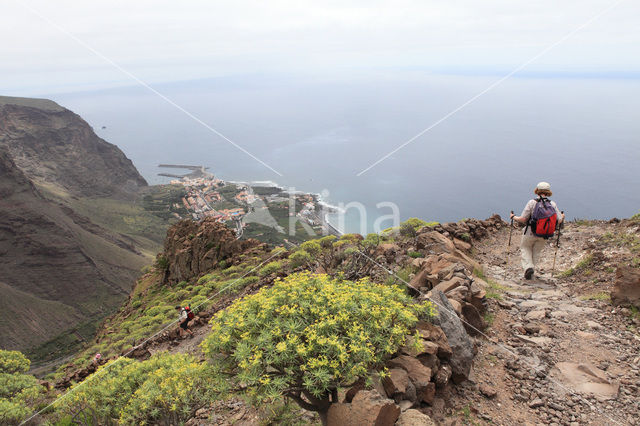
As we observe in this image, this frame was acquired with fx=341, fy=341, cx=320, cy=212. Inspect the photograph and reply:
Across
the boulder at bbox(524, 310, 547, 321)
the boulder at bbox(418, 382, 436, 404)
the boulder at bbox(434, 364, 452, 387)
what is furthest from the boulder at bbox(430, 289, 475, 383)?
the boulder at bbox(524, 310, 547, 321)

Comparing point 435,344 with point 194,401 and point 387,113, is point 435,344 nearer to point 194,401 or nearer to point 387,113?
point 194,401

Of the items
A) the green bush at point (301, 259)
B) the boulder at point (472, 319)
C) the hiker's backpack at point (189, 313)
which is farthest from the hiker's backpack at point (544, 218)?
the hiker's backpack at point (189, 313)

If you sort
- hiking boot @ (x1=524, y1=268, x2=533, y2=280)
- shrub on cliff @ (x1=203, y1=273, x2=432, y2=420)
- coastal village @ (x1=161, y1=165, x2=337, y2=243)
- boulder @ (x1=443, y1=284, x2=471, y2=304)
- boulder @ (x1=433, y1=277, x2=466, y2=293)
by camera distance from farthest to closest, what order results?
1. coastal village @ (x1=161, y1=165, x2=337, y2=243)
2. hiking boot @ (x1=524, y1=268, x2=533, y2=280)
3. boulder @ (x1=433, y1=277, x2=466, y2=293)
4. boulder @ (x1=443, y1=284, x2=471, y2=304)
5. shrub on cliff @ (x1=203, y1=273, x2=432, y2=420)

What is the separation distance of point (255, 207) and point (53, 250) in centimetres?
5185

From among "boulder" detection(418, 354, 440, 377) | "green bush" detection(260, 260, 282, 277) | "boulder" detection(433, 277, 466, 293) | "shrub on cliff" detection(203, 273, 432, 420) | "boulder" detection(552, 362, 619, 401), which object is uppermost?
"shrub on cliff" detection(203, 273, 432, 420)

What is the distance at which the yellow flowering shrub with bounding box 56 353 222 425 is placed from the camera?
19.3ft

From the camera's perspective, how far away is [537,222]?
9.98 m

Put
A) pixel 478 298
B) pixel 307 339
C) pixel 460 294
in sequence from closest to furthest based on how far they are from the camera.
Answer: pixel 307 339 → pixel 460 294 → pixel 478 298

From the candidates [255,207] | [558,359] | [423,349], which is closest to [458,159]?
[255,207]

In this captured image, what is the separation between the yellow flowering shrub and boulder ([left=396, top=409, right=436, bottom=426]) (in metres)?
2.78

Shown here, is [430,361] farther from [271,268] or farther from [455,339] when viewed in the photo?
[271,268]

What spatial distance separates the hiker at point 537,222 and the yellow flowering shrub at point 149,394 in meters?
9.40

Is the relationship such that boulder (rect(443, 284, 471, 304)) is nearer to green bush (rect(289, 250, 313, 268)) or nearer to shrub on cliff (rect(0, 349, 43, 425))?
green bush (rect(289, 250, 313, 268))

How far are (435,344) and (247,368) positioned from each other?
3399mm
